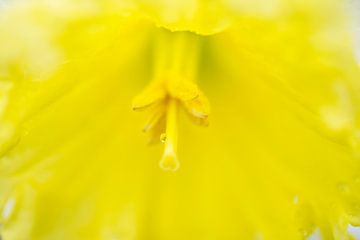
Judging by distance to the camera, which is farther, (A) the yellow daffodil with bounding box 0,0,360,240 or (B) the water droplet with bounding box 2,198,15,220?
(B) the water droplet with bounding box 2,198,15,220

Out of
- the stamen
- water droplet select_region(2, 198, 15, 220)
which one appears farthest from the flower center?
water droplet select_region(2, 198, 15, 220)

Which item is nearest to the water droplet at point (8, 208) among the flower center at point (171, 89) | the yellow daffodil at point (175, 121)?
the yellow daffodil at point (175, 121)

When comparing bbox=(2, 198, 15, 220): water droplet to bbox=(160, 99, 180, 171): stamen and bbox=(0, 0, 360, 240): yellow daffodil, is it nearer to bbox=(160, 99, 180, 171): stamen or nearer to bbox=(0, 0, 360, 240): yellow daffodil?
bbox=(0, 0, 360, 240): yellow daffodil

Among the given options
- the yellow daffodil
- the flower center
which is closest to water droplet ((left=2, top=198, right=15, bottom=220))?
the yellow daffodil

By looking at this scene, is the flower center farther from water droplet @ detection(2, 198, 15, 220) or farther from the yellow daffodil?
water droplet @ detection(2, 198, 15, 220)

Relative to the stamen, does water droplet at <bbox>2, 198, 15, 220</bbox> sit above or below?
below

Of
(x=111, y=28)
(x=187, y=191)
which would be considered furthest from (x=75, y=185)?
(x=111, y=28)

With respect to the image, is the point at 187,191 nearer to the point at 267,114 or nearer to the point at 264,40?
the point at 267,114

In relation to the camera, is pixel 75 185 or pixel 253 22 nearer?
pixel 253 22
